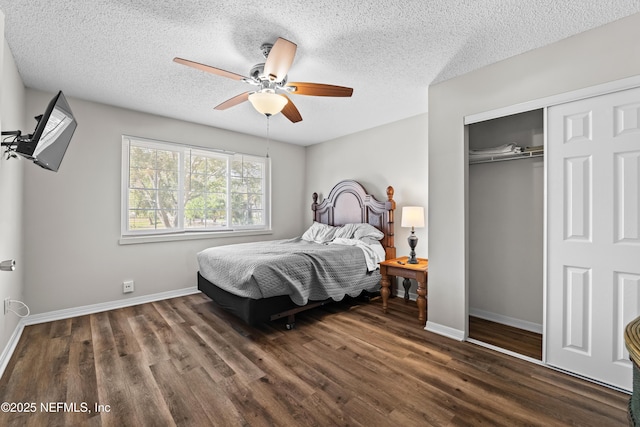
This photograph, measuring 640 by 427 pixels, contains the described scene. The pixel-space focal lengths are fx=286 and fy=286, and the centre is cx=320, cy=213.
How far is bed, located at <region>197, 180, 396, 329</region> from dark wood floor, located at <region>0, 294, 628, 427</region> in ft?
0.91

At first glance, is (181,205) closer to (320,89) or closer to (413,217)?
(320,89)

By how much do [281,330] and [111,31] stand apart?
2862mm

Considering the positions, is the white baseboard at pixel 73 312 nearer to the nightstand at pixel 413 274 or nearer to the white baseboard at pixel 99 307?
the white baseboard at pixel 99 307

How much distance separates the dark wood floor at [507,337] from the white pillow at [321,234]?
213 centimetres

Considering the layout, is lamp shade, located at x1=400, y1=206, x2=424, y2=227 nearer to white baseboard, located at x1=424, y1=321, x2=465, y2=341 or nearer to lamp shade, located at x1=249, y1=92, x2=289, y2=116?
white baseboard, located at x1=424, y1=321, x2=465, y2=341

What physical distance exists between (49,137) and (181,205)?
83.8 inches

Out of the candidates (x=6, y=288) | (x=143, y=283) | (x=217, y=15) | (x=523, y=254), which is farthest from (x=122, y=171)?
(x=523, y=254)

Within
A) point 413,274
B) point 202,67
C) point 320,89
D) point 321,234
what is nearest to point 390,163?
point 321,234

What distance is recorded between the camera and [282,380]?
6.63ft

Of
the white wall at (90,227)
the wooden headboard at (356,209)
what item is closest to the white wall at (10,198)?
the white wall at (90,227)

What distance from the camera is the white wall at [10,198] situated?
86.2 inches

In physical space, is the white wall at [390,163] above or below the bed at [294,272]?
above

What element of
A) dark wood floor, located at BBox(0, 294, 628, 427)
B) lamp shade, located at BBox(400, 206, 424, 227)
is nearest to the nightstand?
dark wood floor, located at BBox(0, 294, 628, 427)

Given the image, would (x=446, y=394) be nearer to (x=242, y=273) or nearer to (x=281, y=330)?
(x=281, y=330)
